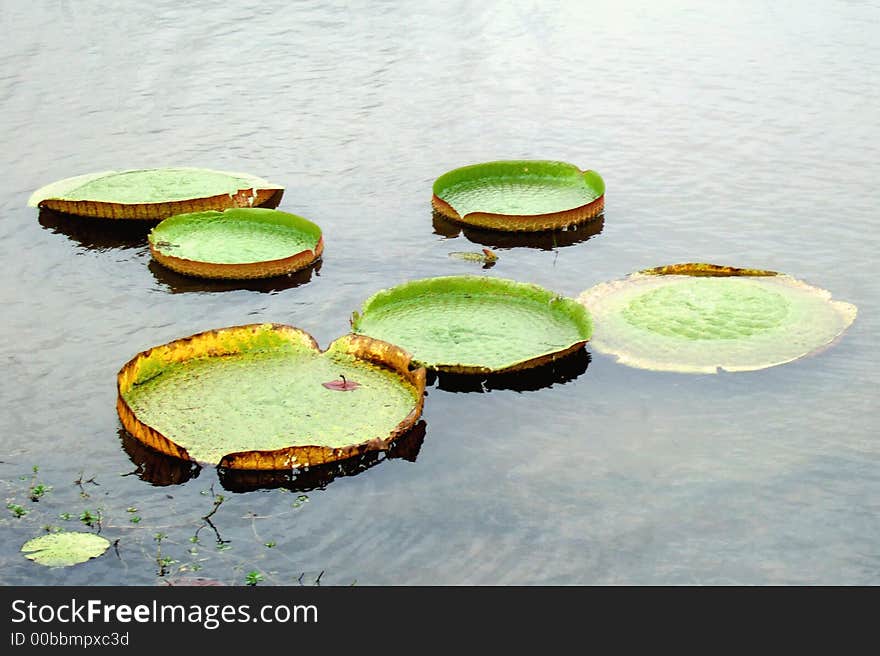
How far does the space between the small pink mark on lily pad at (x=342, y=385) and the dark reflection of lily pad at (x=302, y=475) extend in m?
0.48

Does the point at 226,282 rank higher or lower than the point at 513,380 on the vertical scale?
higher

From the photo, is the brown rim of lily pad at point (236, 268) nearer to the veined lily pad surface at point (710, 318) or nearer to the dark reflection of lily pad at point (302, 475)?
the veined lily pad surface at point (710, 318)

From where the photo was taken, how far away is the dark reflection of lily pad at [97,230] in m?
7.97

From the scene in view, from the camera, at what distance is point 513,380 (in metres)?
6.23

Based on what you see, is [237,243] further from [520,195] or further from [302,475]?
[302,475]

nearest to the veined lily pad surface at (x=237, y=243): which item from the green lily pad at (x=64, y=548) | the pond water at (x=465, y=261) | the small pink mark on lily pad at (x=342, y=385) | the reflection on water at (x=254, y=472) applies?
the pond water at (x=465, y=261)

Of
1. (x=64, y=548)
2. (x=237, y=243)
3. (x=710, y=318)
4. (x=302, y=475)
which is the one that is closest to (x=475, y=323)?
(x=710, y=318)

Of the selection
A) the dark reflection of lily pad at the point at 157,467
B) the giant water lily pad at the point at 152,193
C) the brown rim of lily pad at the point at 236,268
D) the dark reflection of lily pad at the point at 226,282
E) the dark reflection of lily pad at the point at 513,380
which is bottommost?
the dark reflection of lily pad at the point at 513,380

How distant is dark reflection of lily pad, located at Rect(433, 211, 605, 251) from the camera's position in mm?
8047

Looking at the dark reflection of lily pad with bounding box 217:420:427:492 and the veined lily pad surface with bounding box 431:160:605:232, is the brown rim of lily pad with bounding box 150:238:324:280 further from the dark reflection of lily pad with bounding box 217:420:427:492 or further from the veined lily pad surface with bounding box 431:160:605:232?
the dark reflection of lily pad with bounding box 217:420:427:492

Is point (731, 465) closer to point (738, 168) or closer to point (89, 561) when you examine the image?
point (89, 561)

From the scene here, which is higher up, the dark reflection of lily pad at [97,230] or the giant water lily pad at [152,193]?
the giant water lily pad at [152,193]

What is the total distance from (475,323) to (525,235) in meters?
1.73

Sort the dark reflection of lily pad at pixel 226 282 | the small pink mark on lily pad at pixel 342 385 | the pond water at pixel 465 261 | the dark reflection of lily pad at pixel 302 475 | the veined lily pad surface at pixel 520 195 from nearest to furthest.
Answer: the pond water at pixel 465 261 < the dark reflection of lily pad at pixel 302 475 < the small pink mark on lily pad at pixel 342 385 < the dark reflection of lily pad at pixel 226 282 < the veined lily pad surface at pixel 520 195
